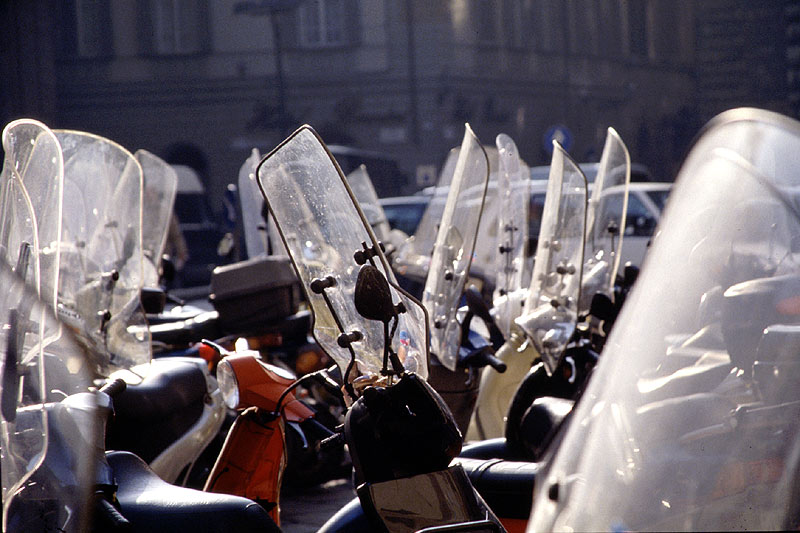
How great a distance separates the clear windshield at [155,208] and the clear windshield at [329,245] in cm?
296

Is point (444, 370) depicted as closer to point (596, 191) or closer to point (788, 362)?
point (596, 191)

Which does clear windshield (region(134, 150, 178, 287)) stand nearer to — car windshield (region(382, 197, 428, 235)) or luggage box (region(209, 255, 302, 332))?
luggage box (region(209, 255, 302, 332))

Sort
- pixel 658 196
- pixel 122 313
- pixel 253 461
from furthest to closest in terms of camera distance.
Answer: pixel 658 196, pixel 122 313, pixel 253 461

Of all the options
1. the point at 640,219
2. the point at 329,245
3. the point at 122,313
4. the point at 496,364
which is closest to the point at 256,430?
the point at 329,245

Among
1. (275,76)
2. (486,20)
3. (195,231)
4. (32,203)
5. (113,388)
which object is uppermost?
(486,20)

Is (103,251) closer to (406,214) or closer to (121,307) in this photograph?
(121,307)

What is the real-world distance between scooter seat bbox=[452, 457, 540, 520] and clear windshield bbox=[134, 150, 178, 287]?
3090mm

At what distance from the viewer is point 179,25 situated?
29078 millimetres

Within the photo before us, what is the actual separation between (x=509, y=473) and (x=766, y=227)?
4.50ft

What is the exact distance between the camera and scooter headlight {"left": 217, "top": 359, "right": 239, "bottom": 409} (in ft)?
9.77

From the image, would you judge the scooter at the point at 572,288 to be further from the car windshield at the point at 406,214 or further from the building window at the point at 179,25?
the building window at the point at 179,25

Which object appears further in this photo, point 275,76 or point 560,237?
point 275,76

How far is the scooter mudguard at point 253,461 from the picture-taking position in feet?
9.79

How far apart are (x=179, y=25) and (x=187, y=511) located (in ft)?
91.9
